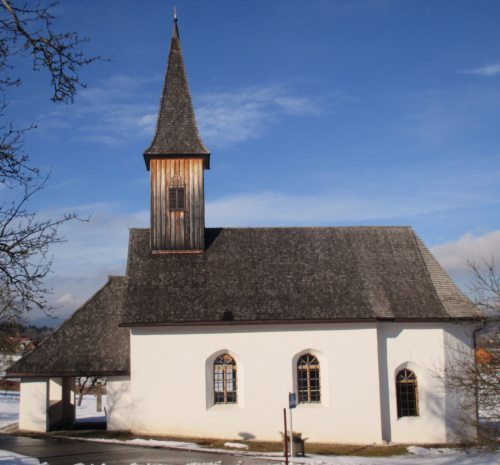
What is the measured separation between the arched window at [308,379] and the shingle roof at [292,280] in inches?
73.6

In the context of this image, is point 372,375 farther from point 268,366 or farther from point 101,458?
point 101,458

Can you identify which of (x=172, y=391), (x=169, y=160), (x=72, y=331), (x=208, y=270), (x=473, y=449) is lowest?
(x=473, y=449)

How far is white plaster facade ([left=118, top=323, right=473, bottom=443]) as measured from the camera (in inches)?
928

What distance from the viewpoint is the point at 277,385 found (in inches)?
940

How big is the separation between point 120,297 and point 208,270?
4.46 metres

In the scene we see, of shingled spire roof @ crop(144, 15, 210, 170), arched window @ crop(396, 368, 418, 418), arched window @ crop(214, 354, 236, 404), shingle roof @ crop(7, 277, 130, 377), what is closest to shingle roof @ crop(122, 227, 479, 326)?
arched window @ crop(214, 354, 236, 404)

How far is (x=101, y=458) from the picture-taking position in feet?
59.8

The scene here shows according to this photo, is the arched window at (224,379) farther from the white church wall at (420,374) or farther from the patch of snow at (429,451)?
the patch of snow at (429,451)

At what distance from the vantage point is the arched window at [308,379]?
79.5 ft

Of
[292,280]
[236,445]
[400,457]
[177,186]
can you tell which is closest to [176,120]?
[177,186]

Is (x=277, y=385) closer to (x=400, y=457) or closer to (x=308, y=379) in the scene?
(x=308, y=379)

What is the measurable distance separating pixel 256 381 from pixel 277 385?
85cm

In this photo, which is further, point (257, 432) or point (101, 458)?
point (257, 432)

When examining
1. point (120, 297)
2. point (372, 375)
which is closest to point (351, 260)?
point (372, 375)
